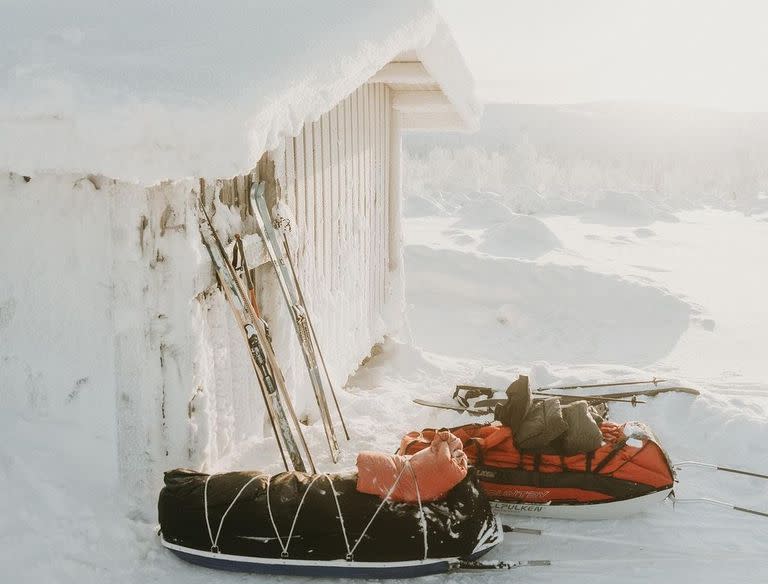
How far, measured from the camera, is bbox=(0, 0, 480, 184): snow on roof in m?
2.83

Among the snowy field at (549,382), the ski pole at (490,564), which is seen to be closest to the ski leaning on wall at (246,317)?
the snowy field at (549,382)

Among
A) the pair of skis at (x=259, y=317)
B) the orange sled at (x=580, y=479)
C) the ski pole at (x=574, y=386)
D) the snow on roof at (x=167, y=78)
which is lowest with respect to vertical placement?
the orange sled at (x=580, y=479)

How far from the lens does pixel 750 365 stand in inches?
377

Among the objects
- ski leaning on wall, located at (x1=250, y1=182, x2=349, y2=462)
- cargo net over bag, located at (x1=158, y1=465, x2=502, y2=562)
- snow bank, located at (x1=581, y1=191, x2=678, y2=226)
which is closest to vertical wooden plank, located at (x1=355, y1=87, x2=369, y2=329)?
ski leaning on wall, located at (x1=250, y1=182, x2=349, y2=462)

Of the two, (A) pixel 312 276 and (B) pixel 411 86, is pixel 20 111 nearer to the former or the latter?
(A) pixel 312 276

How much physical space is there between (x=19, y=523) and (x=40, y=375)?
0.84 m

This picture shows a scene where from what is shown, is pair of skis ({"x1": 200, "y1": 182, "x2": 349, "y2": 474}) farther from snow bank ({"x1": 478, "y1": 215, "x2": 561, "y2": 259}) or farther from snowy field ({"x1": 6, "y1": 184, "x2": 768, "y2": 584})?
snow bank ({"x1": 478, "y1": 215, "x2": 561, "y2": 259})

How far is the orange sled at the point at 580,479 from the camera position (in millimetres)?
3979

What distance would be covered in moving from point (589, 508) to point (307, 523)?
174 centimetres

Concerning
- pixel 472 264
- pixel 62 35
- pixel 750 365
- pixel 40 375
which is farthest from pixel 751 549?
pixel 472 264

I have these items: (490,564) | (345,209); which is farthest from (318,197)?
(490,564)

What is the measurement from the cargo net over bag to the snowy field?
227mm

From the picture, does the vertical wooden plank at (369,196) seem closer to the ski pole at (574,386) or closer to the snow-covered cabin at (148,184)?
the ski pole at (574,386)

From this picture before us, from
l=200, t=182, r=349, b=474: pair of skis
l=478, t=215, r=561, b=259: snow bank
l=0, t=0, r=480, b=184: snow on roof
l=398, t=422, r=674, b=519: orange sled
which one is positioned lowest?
l=398, t=422, r=674, b=519: orange sled
